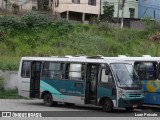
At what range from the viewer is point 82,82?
22.3m

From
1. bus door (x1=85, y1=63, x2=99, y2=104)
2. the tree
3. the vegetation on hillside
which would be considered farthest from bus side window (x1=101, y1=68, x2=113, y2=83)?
the tree

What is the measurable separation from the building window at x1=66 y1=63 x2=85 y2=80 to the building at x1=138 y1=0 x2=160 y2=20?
40.4 m

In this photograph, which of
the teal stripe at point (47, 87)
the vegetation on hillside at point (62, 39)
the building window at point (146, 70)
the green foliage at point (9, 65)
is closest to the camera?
the building window at point (146, 70)

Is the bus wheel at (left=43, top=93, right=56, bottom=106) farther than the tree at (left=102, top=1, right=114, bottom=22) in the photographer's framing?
No

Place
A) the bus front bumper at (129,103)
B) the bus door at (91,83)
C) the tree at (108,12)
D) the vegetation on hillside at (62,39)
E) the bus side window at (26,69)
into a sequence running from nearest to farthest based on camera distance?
the bus front bumper at (129,103) < the bus door at (91,83) < the bus side window at (26,69) < the vegetation on hillside at (62,39) < the tree at (108,12)

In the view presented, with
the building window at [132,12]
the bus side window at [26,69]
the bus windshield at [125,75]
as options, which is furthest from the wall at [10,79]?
the building window at [132,12]

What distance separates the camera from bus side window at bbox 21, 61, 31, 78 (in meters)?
25.9

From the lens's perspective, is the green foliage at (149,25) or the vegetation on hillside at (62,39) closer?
the vegetation on hillside at (62,39)

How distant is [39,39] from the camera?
4350 cm

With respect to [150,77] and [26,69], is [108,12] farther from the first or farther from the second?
[150,77]

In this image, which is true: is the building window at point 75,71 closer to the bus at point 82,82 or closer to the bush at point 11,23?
the bus at point 82,82

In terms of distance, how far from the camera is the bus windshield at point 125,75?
20750 mm

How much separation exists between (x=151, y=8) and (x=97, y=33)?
17.7 m

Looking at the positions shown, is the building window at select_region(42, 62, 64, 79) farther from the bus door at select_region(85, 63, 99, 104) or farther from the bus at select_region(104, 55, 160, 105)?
the bus at select_region(104, 55, 160, 105)
